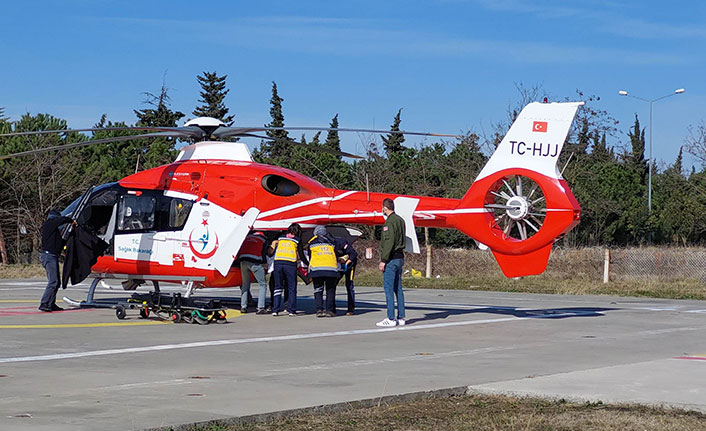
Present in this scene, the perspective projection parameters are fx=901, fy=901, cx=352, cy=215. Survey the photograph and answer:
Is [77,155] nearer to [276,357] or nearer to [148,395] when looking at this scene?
[276,357]

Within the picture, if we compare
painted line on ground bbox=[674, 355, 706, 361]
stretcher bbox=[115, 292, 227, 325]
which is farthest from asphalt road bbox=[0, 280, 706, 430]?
stretcher bbox=[115, 292, 227, 325]

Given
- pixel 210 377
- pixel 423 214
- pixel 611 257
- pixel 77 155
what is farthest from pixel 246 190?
pixel 77 155

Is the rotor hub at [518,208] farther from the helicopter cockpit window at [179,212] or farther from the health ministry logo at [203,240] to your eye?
the helicopter cockpit window at [179,212]

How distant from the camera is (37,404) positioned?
8398 mm

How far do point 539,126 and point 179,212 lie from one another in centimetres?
756

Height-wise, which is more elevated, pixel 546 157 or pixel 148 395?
pixel 546 157

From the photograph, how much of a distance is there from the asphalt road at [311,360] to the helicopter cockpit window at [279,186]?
8.55 ft

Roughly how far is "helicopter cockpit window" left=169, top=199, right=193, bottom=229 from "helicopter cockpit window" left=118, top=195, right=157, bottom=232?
43 cm

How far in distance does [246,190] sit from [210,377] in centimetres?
857

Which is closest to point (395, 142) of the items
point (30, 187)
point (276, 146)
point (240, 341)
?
point (276, 146)

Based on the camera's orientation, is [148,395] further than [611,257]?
No

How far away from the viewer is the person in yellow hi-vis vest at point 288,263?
18281 millimetres

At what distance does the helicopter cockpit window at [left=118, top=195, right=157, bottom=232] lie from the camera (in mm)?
19000

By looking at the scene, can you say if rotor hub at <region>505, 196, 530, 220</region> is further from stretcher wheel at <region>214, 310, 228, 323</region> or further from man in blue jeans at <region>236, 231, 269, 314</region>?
stretcher wheel at <region>214, 310, 228, 323</region>
